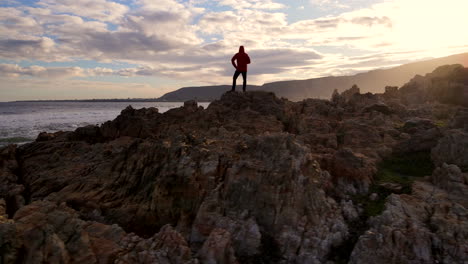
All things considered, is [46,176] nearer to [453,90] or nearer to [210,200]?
[210,200]

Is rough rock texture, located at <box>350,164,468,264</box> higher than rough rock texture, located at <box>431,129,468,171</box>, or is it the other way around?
rough rock texture, located at <box>431,129,468,171</box>

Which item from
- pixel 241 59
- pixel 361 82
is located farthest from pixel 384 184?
pixel 361 82

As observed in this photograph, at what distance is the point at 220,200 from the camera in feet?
45.6

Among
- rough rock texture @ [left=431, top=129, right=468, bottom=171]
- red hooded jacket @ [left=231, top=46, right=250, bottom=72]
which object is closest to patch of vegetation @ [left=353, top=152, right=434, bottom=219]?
rough rock texture @ [left=431, top=129, right=468, bottom=171]

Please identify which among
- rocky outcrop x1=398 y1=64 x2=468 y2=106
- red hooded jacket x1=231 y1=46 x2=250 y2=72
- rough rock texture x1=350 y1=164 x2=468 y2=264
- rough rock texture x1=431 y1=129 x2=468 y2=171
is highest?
red hooded jacket x1=231 y1=46 x2=250 y2=72

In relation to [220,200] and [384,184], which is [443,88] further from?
[220,200]

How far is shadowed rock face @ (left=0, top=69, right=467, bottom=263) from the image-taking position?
10594 mm

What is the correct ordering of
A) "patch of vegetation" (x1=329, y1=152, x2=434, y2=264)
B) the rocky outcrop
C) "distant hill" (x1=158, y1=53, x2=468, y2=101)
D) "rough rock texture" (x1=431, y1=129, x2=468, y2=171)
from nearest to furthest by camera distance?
"patch of vegetation" (x1=329, y1=152, x2=434, y2=264) < "rough rock texture" (x1=431, y1=129, x2=468, y2=171) < the rocky outcrop < "distant hill" (x1=158, y1=53, x2=468, y2=101)

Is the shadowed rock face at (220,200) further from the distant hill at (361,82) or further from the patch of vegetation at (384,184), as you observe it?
the distant hill at (361,82)

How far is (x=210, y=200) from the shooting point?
45.5ft

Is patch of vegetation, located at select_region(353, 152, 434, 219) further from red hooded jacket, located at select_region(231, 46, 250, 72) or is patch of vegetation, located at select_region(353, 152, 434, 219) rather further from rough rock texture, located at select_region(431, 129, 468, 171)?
red hooded jacket, located at select_region(231, 46, 250, 72)

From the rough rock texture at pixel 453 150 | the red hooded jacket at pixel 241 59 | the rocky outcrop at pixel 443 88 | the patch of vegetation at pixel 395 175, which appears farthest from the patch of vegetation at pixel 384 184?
the rocky outcrop at pixel 443 88

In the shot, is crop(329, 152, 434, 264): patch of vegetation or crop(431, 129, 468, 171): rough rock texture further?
crop(431, 129, 468, 171): rough rock texture

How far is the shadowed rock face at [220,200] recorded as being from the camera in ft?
34.8
